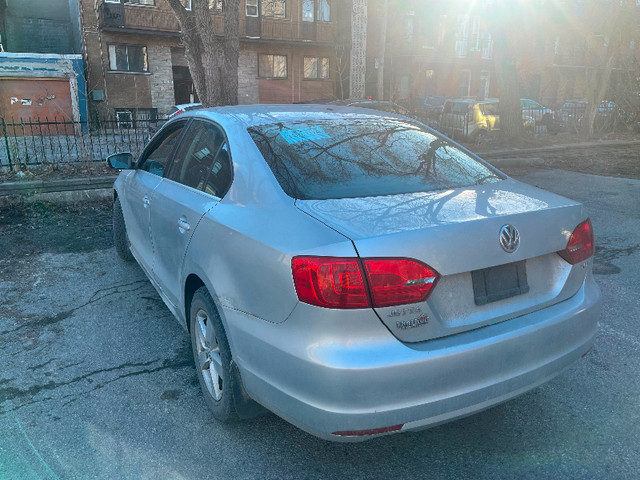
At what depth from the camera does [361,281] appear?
6.67ft

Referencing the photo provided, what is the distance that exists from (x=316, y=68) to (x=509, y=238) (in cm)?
2903

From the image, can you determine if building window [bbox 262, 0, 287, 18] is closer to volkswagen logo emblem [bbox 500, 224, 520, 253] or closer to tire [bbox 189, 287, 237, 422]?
tire [bbox 189, 287, 237, 422]

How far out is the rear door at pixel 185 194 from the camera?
2.97 m

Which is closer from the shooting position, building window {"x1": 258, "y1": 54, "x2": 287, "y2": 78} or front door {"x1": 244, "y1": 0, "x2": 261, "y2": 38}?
front door {"x1": 244, "y1": 0, "x2": 261, "y2": 38}

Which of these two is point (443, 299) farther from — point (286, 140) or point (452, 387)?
point (286, 140)

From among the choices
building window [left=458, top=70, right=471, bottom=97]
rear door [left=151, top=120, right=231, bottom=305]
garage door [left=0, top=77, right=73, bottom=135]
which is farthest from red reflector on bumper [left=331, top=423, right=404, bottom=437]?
building window [left=458, top=70, right=471, bottom=97]

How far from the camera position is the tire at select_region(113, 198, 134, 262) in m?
5.24

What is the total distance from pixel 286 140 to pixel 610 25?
63.6 ft

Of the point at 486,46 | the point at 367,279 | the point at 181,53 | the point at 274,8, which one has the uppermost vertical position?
the point at 274,8

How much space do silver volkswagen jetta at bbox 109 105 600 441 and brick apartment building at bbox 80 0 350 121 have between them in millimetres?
20373

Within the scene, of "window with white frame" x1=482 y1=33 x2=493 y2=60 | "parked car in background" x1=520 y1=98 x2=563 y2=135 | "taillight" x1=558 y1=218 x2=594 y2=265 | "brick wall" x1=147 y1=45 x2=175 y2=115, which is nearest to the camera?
"taillight" x1=558 y1=218 x2=594 y2=265

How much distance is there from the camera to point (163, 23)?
24.2m

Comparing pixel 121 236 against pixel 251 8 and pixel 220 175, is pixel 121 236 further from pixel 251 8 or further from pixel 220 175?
pixel 251 8

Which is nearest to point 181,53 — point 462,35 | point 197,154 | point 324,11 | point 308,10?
point 308,10
